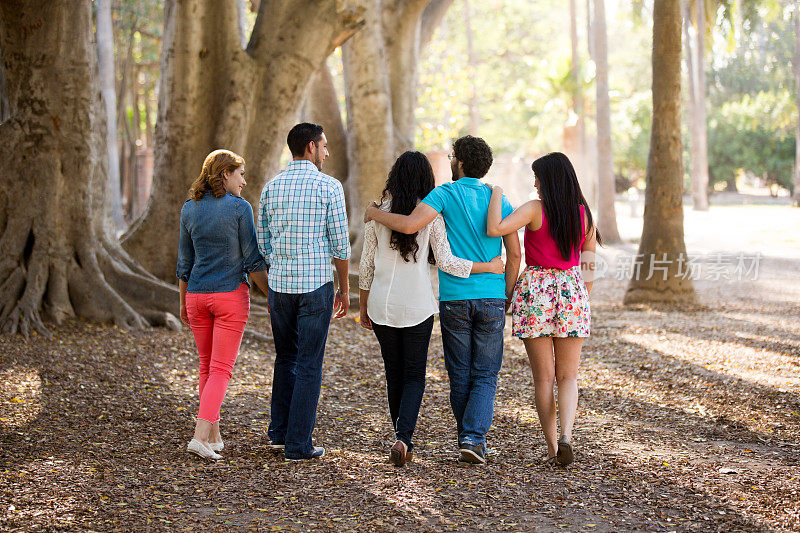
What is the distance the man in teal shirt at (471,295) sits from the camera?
5031mm

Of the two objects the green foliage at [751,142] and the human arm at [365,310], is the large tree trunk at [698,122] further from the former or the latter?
the human arm at [365,310]

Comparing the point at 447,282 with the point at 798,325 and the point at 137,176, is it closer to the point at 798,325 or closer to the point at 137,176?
the point at 798,325

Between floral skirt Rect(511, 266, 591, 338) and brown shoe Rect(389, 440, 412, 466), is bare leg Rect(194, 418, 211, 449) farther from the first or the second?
floral skirt Rect(511, 266, 591, 338)

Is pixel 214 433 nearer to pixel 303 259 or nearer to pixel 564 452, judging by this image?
pixel 303 259

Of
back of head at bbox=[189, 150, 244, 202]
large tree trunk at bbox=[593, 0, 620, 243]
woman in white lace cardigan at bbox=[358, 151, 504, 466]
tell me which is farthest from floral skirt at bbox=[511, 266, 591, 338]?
large tree trunk at bbox=[593, 0, 620, 243]

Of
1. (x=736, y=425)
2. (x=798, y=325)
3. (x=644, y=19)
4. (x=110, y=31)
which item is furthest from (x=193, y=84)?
(x=644, y=19)

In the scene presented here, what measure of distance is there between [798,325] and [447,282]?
7.94 m

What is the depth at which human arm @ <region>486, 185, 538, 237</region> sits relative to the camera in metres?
4.98

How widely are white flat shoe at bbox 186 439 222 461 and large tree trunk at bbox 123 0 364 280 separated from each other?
5.57 meters

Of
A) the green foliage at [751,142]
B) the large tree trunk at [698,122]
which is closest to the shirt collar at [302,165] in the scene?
the large tree trunk at [698,122]

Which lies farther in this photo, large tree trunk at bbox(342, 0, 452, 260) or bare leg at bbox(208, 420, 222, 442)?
large tree trunk at bbox(342, 0, 452, 260)

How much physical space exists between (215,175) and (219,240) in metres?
0.37

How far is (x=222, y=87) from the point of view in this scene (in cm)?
1052

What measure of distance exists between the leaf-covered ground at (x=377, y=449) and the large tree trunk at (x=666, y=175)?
3.32m
